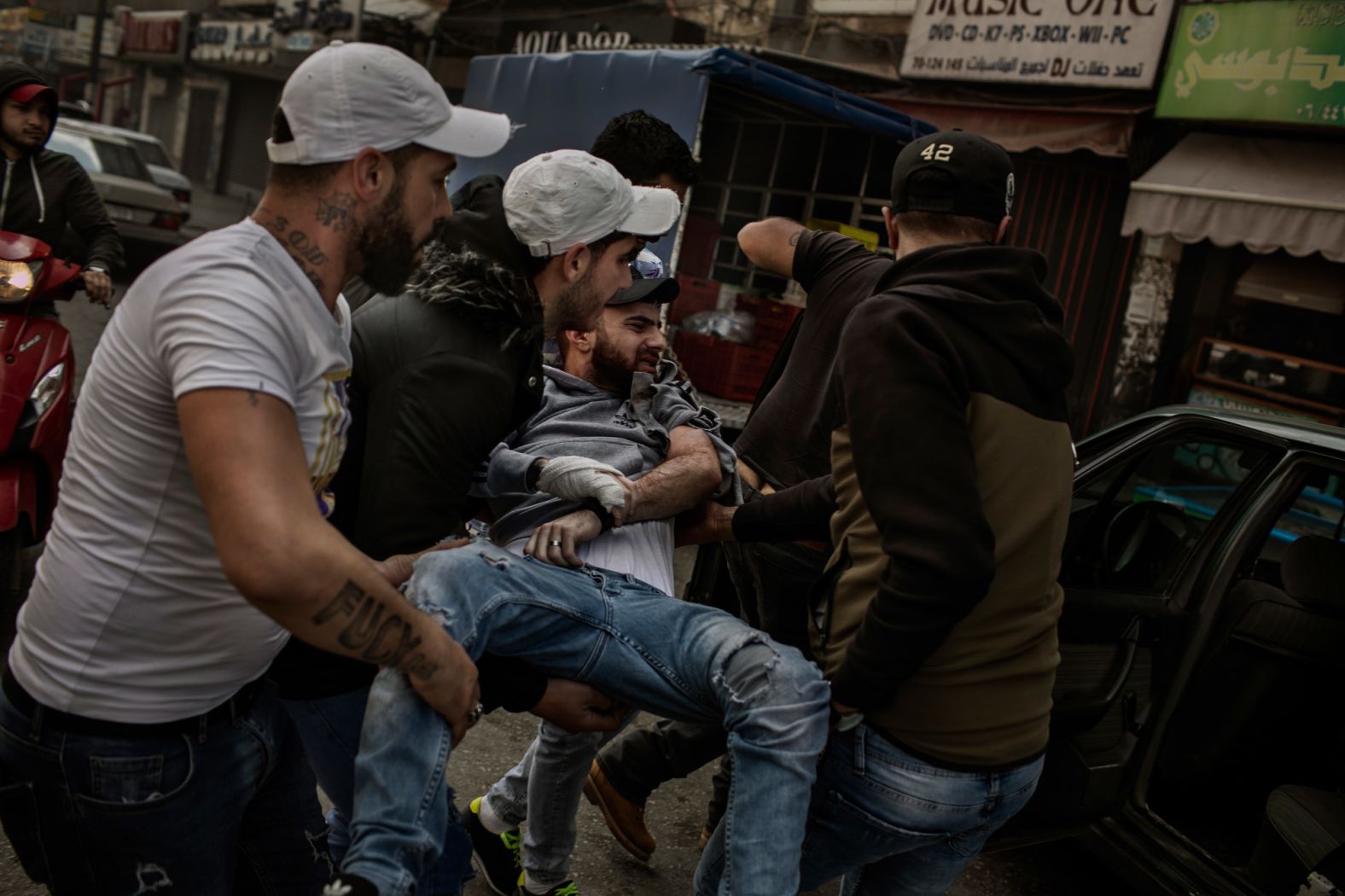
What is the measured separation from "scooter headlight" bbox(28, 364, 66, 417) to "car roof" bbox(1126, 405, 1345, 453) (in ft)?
13.1

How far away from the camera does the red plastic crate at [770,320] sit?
878cm

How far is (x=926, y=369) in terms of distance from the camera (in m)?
1.88

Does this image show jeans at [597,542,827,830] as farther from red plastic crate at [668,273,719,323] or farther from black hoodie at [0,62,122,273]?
red plastic crate at [668,273,719,323]

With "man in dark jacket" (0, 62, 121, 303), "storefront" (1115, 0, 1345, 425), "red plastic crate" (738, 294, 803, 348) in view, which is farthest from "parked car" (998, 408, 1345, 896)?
"storefront" (1115, 0, 1345, 425)

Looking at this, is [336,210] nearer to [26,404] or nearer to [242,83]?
[26,404]

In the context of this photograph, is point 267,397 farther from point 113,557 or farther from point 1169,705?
point 1169,705

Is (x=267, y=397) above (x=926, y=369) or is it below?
below

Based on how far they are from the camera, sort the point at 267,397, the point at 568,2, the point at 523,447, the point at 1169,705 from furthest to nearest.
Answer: the point at 568,2
the point at 1169,705
the point at 523,447
the point at 267,397

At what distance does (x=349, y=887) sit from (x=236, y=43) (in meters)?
26.5

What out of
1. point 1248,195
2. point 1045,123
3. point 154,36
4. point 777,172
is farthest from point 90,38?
point 1248,195

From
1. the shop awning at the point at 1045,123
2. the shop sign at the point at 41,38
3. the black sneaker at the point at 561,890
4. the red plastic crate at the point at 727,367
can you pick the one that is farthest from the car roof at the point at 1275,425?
the shop sign at the point at 41,38

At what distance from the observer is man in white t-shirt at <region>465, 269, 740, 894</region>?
238 centimetres

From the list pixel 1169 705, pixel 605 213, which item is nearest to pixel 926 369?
pixel 605 213

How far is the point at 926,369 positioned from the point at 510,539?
1005 mm
